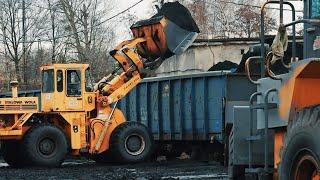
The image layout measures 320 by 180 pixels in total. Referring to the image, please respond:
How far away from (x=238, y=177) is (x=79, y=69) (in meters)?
10.5

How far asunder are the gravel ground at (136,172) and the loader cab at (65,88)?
1954 mm

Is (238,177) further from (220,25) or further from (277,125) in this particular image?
(220,25)

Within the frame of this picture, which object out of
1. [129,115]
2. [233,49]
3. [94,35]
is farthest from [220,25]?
[129,115]

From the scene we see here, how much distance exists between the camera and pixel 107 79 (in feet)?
62.4

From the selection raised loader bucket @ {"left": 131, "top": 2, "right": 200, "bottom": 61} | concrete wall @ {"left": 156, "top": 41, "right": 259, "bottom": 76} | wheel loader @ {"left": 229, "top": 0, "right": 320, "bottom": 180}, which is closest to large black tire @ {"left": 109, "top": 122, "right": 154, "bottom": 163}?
raised loader bucket @ {"left": 131, "top": 2, "right": 200, "bottom": 61}

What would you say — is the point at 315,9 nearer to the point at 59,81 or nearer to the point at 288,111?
the point at 288,111

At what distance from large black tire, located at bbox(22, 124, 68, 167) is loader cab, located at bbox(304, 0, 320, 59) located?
11.5m

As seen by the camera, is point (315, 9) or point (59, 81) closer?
point (315, 9)

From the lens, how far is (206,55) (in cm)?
3403

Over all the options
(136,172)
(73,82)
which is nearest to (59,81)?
(73,82)

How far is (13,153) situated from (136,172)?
431cm

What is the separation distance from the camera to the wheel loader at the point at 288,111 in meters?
5.91

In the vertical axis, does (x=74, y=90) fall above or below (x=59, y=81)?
below

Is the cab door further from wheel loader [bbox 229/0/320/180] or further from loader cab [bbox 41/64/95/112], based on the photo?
wheel loader [bbox 229/0/320/180]
